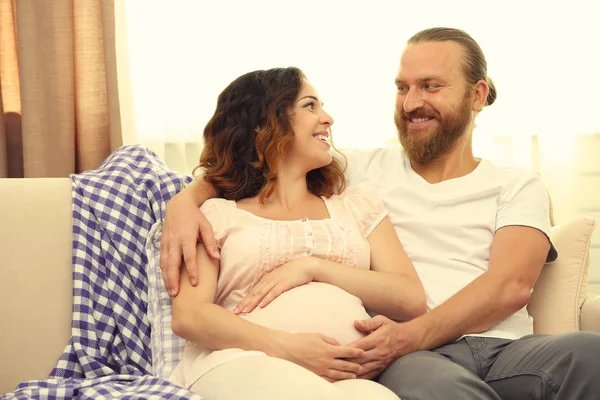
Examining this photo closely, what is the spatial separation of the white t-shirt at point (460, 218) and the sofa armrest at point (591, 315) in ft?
0.44

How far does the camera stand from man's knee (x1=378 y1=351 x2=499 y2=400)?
145cm

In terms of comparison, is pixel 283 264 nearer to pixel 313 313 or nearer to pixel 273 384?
pixel 313 313

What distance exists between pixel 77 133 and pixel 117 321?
4.06ft

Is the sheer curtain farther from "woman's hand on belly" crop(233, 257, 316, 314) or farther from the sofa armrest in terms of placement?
"woman's hand on belly" crop(233, 257, 316, 314)

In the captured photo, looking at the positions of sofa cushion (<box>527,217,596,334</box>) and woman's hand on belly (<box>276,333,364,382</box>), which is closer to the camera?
woman's hand on belly (<box>276,333,364,382</box>)

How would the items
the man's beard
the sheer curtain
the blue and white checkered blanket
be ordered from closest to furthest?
Answer: the blue and white checkered blanket, the man's beard, the sheer curtain

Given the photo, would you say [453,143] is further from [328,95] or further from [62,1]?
[62,1]

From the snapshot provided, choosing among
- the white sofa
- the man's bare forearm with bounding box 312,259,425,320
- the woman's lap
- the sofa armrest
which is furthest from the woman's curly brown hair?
the sofa armrest

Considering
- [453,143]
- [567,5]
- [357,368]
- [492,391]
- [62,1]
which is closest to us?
[492,391]

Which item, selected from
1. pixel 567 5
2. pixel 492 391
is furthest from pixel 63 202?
pixel 567 5

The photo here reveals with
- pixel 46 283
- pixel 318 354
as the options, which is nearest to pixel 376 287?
pixel 318 354

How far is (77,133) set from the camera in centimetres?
285

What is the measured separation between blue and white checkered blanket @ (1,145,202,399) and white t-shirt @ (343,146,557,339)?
637mm

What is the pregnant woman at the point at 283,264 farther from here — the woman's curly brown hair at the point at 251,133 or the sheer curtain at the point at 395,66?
the sheer curtain at the point at 395,66
